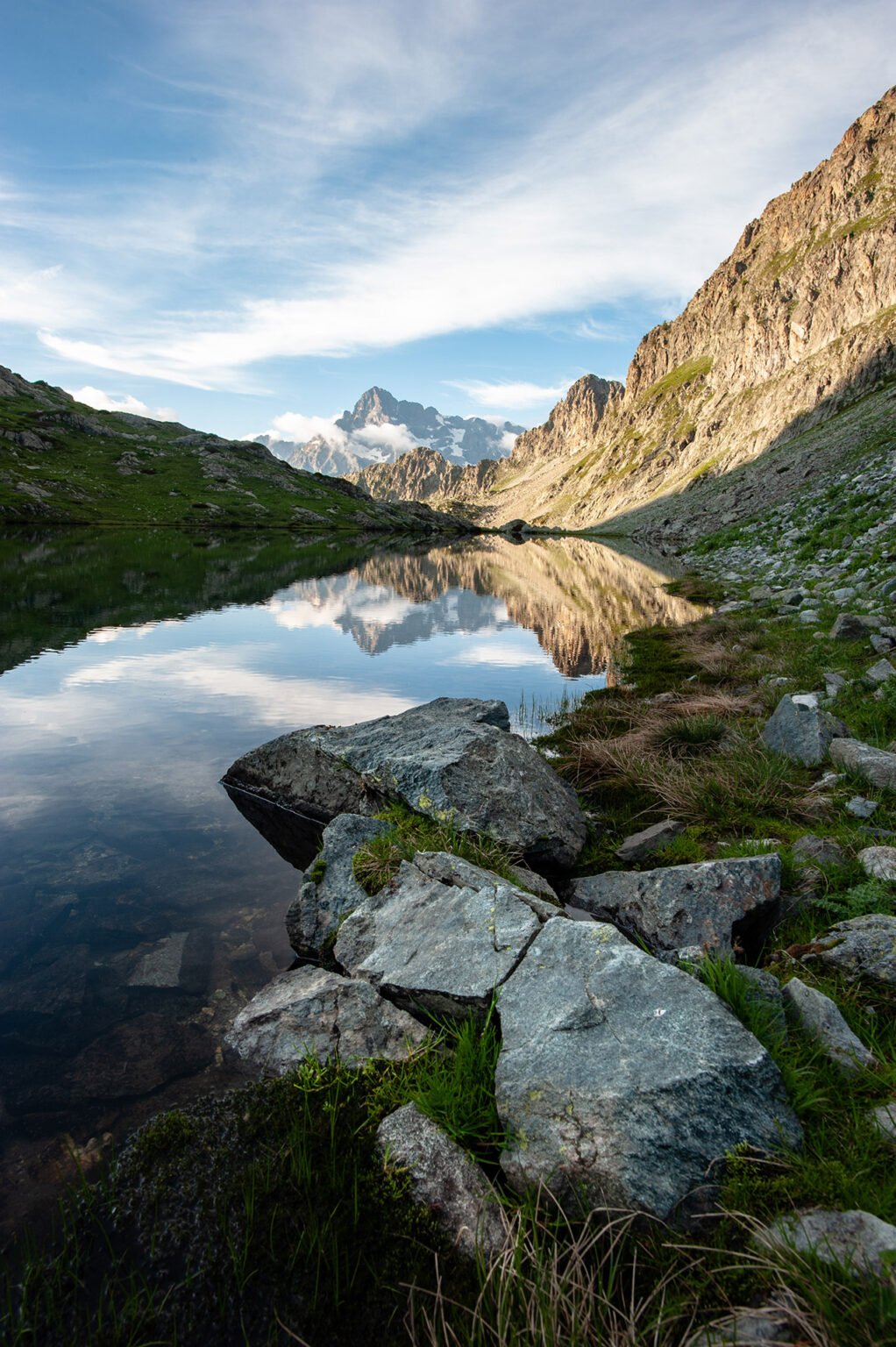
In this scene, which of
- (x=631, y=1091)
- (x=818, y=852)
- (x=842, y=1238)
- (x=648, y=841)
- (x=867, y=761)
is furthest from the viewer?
(x=867, y=761)

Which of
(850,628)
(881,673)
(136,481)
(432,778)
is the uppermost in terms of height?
(136,481)

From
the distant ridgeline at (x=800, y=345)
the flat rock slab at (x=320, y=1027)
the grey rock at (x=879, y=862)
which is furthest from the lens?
the distant ridgeline at (x=800, y=345)

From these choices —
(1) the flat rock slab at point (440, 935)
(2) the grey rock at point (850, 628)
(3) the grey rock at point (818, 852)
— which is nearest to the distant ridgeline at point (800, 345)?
(2) the grey rock at point (850, 628)

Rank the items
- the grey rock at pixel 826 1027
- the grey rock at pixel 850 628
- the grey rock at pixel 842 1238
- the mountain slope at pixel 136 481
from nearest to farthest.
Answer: the grey rock at pixel 842 1238 < the grey rock at pixel 826 1027 < the grey rock at pixel 850 628 < the mountain slope at pixel 136 481

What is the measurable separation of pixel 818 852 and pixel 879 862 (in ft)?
2.32

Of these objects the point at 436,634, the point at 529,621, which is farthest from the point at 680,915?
the point at 529,621

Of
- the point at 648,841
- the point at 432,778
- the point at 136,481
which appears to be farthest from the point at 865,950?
the point at 136,481

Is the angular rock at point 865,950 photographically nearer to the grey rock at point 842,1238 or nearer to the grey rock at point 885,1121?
the grey rock at point 885,1121

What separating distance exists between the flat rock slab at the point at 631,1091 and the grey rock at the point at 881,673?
427 inches

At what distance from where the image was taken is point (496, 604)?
145ft

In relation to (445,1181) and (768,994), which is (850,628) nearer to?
(768,994)

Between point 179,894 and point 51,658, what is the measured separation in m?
18.4

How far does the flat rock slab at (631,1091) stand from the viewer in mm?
3838

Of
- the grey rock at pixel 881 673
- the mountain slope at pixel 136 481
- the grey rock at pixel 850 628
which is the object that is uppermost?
the mountain slope at pixel 136 481
